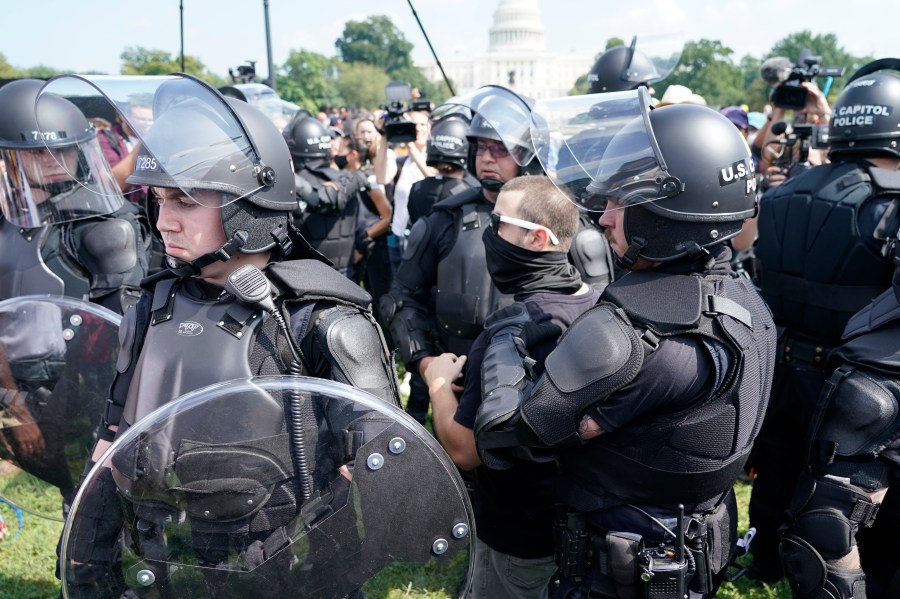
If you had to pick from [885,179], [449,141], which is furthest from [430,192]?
[885,179]

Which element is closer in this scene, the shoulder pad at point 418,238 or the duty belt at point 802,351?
the duty belt at point 802,351

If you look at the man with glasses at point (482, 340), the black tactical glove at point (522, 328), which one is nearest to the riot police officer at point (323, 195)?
the man with glasses at point (482, 340)

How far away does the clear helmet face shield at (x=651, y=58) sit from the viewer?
18.1ft

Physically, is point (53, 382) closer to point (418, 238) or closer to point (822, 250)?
point (418, 238)

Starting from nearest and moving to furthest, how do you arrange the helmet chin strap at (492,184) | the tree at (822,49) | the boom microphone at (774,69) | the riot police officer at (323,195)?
the helmet chin strap at (492,184) < the riot police officer at (323,195) < the boom microphone at (774,69) < the tree at (822,49)

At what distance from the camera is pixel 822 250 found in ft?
12.1

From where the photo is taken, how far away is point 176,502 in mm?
1701

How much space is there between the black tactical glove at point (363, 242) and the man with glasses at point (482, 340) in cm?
413

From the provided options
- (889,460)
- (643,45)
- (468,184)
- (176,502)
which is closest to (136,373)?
(176,502)

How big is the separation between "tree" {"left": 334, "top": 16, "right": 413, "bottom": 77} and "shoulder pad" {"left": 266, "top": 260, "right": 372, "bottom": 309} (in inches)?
3830

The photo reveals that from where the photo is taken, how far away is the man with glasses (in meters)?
2.62

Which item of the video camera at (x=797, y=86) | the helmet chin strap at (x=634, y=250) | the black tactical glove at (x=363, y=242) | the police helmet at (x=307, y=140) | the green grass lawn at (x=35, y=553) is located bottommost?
the green grass lawn at (x=35, y=553)

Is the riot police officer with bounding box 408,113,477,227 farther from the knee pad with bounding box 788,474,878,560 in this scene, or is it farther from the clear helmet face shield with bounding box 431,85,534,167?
the knee pad with bounding box 788,474,878,560

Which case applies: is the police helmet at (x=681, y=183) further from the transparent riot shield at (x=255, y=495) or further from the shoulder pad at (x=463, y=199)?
the shoulder pad at (x=463, y=199)
